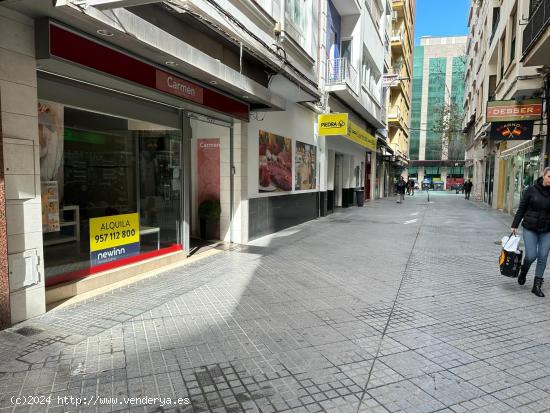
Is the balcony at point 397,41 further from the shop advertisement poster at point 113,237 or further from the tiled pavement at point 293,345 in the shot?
the shop advertisement poster at point 113,237

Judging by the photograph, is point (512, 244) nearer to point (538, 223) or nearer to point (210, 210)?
point (538, 223)

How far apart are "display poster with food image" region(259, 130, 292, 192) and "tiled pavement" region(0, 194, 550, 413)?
4102mm

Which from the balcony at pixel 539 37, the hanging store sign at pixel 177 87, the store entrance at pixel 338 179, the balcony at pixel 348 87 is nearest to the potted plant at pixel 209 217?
the hanging store sign at pixel 177 87

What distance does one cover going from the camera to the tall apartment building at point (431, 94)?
254ft

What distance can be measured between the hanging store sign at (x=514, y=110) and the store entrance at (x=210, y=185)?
9.47m

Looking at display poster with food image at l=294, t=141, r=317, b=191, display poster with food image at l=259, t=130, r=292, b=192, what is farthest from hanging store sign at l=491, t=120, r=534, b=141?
display poster with food image at l=259, t=130, r=292, b=192

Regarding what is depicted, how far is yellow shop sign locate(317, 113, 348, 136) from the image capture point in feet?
43.1

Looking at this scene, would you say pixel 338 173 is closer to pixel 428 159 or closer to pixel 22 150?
pixel 22 150

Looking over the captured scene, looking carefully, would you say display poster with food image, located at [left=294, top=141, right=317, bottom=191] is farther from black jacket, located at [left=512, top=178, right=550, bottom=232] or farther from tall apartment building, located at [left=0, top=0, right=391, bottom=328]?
black jacket, located at [left=512, top=178, right=550, bottom=232]

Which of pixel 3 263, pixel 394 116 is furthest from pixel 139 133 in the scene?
pixel 394 116

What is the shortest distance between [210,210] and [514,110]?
10641 mm

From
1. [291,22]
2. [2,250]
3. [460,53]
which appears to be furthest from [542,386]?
[460,53]

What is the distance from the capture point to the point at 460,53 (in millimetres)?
78938

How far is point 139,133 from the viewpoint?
676 cm
